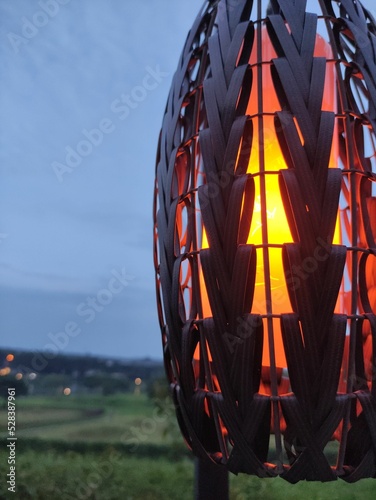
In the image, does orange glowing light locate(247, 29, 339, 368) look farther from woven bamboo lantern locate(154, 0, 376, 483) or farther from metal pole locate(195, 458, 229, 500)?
metal pole locate(195, 458, 229, 500)

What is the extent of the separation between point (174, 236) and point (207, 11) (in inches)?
16.5

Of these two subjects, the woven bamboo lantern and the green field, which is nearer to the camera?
the woven bamboo lantern

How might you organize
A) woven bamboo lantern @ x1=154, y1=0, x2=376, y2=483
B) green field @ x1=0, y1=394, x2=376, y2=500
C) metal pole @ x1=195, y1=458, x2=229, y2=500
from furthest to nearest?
green field @ x1=0, y1=394, x2=376, y2=500
metal pole @ x1=195, y1=458, x2=229, y2=500
woven bamboo lantern @ x1=154, y1=0, x2=376, y2=483

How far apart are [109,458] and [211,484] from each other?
58 cm

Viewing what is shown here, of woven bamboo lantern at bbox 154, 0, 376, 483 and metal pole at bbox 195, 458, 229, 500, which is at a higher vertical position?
woven bamboo lantern at bbox 154, 0, 376, 483

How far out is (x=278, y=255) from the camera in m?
0.72

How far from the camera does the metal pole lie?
104cm

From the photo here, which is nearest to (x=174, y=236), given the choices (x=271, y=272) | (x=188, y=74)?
(x=271, y=272)

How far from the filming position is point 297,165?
2.20 feet

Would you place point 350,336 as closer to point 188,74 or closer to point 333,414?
point 333,414

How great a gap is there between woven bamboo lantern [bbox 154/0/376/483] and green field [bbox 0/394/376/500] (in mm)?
821

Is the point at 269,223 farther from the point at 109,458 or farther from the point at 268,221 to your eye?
the point at 109,458

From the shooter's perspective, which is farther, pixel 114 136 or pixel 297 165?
pixel 114 136

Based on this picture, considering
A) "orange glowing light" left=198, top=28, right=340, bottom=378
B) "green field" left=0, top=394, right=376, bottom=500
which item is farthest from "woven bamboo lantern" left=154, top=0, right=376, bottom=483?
"green field" left=0, top=394, right=376, bottom=500
